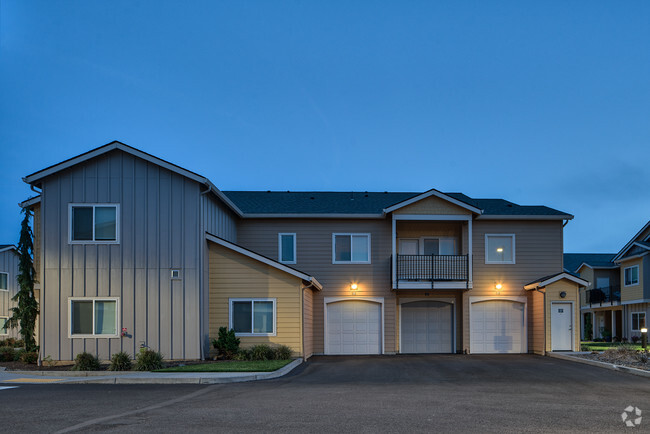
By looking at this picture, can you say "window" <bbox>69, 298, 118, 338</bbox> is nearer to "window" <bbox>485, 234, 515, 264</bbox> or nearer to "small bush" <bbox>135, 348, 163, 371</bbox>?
"small bush" <bbox>135, 348, 163, 371</bbox>

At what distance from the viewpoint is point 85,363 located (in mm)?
17438

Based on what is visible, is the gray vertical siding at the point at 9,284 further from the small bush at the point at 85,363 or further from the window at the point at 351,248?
the small bush at the point at 85,363

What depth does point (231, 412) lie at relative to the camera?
408 inches

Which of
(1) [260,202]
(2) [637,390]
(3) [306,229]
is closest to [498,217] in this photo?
(3) [306,229]

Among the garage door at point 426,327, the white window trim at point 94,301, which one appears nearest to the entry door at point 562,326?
the garage door at point 426,327

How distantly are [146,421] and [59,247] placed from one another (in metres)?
11.5

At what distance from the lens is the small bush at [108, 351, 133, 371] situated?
17.4 metres

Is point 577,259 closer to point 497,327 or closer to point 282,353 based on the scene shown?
point 497,327

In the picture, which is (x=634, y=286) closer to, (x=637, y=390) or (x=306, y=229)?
(x=306, y=229)

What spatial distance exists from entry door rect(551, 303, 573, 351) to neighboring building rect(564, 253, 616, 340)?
18540 mm

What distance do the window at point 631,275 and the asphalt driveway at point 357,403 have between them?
914 inches

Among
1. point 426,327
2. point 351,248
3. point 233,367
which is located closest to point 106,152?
point 233,367

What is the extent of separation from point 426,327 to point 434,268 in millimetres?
2873

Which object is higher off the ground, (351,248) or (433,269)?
(351,248)
